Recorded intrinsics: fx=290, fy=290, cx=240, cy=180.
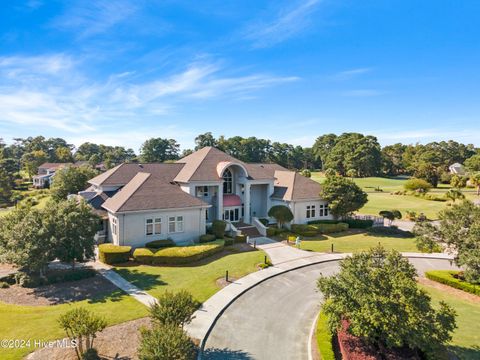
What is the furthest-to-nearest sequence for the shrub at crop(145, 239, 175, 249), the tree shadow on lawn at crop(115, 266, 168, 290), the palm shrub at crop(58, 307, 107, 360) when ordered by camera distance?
the shrub at crop(145, 239, 175, 249), the tree shadow on lawn at crop(115, 266, 168, 290), the palm shrub at crop(58, 307, 107, 360)

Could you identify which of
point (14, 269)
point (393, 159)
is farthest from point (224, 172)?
point (393, 159)

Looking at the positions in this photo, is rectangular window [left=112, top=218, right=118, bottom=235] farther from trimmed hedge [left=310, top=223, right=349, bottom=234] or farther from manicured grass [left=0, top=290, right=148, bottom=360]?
trimmed hedge [left=310, top=223, right=349, bottom=234]

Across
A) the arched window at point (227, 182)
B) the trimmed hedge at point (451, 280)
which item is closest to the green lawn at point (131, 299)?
the arched window at point (227, 182)

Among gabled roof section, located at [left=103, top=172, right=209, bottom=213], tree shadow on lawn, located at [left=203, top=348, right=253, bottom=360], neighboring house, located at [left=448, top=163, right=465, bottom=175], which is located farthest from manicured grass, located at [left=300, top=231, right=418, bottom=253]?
neighboring house, located at [left=448, top=163, right=465, bottom=175]

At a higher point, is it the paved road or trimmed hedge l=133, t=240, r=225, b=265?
trimmed hedge l=133, t=240, r=225, b=265

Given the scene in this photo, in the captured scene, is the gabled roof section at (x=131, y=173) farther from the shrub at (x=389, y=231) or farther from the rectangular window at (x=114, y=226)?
the shrub at (x=389, y=231)

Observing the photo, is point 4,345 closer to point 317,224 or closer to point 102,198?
point 102,198

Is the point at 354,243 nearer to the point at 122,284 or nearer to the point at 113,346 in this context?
the point at 122,284
